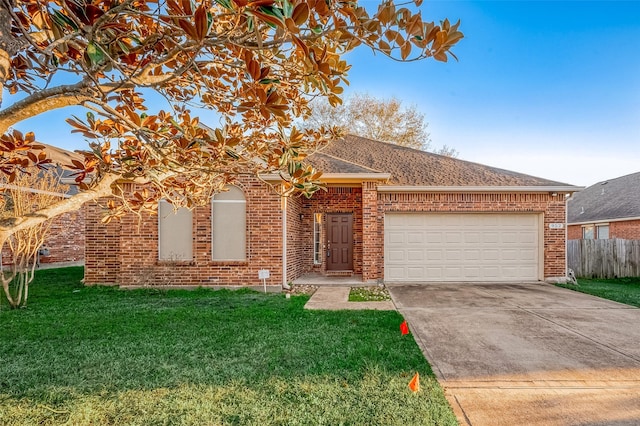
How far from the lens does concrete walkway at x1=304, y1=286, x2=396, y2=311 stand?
6793mm

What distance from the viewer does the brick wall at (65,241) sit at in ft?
47.3

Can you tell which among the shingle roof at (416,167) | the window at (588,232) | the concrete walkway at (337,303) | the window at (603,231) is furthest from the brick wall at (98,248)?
the window at (588,232)

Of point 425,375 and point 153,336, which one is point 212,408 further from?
point 153,336

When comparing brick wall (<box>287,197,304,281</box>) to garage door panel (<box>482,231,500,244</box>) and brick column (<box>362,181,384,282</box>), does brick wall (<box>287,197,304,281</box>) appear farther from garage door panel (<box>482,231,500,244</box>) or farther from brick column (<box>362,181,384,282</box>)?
garage door panel (<box>482,231,500,244</box>)

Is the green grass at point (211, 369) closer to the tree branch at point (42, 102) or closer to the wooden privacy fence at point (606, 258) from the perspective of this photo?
the tree branch at point (42, 102)

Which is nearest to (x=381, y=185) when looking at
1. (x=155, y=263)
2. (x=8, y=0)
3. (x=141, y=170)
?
(x=155, y=263)

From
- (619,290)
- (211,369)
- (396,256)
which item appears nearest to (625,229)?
(619,290)

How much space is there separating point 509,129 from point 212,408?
14965mm

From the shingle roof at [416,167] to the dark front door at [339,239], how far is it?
1.99 m

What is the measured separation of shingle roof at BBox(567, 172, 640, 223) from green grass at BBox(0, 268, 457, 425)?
16962mm

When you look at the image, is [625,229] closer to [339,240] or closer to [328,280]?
[339,240]

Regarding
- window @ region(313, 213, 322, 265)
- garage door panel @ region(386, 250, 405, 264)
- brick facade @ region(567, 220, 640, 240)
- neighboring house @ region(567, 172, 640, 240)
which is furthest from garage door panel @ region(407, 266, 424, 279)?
brick facade @ region(567, 220, 640, 240)

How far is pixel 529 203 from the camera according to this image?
10.3 meters

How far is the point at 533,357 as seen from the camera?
4.18 m
